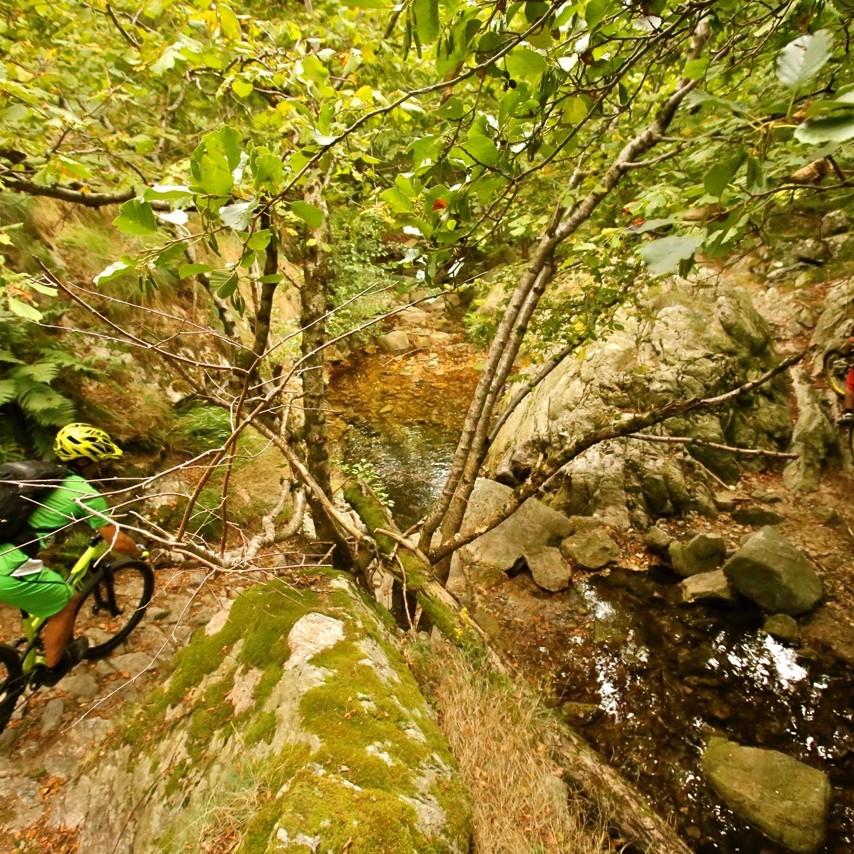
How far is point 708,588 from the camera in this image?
525 cm

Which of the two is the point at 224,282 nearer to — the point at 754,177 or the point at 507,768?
the point at 754,177

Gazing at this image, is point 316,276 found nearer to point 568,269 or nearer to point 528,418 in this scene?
point 568,269

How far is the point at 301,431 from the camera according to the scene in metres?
→ 4.04

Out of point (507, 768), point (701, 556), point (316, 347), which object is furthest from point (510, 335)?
point (701, 556)

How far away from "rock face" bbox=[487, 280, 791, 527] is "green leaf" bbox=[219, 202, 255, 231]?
6219 mm

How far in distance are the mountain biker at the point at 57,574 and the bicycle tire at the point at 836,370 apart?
29.8ft

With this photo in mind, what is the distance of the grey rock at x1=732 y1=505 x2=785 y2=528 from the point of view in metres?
6.14

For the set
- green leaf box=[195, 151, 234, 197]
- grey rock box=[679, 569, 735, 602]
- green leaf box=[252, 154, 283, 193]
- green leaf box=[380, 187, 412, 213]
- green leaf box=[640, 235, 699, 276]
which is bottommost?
grey rock box=[679, 569, 735, 602]

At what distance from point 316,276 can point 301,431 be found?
1451mm

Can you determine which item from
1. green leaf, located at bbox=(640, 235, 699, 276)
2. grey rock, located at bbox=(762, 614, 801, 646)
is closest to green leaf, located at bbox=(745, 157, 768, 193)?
green leaf, located at bbox=(640, 235, 699, 276)

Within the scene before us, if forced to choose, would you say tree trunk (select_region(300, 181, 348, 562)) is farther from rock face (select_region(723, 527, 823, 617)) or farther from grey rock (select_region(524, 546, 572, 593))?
rock face (select_region(723, 527, 823, 617))

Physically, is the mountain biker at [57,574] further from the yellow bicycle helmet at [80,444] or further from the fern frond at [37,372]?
the fern frond at [37,372]

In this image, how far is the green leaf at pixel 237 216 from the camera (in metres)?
0.76

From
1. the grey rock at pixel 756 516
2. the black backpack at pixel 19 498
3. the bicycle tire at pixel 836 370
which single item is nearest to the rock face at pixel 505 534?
the grey rock at pixel 756 516
